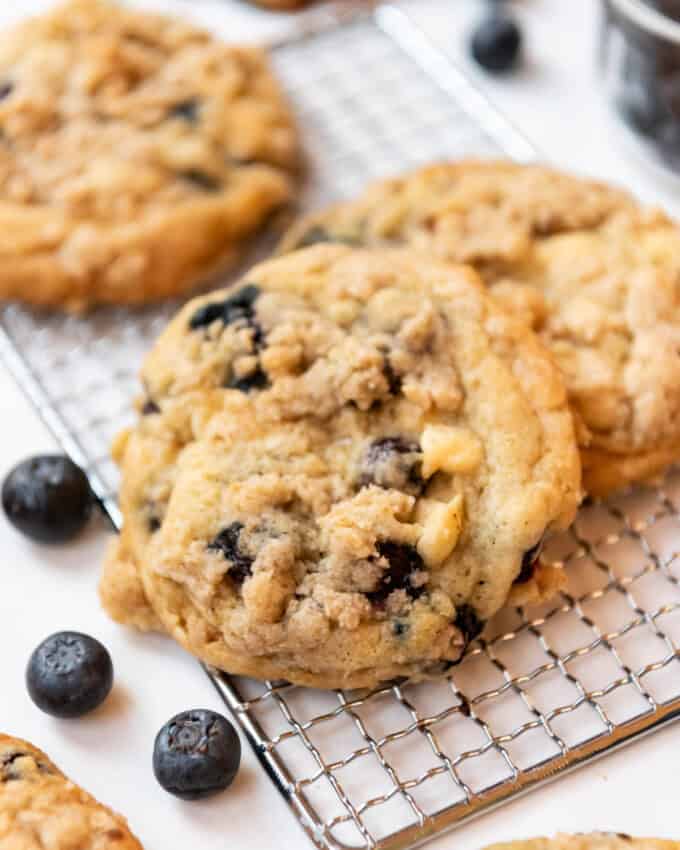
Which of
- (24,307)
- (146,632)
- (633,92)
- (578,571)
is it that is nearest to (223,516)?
(146,632)

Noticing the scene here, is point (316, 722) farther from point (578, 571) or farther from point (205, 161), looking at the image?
point (205, 161)

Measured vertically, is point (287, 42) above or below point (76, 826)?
above

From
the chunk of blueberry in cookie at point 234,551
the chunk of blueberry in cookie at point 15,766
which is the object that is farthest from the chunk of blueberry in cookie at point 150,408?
the chunk of blueberry in cookie at point 15,766

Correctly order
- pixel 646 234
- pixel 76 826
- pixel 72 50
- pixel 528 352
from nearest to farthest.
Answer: pixel 76 826 < pixel 528 352 < pixel 646 234 < pixel 72 50

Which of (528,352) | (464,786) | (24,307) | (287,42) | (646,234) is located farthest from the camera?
(287,42)

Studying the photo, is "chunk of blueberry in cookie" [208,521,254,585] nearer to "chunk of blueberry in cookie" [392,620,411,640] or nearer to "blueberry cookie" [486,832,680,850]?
"chunk of blueberry in cookie" [392,620,411,640]

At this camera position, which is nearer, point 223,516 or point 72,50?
point 223,516

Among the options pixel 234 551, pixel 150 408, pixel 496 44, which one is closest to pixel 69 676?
pixel 234 551

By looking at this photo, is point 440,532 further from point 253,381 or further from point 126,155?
point 126,155

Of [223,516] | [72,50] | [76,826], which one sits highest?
[72,50]
